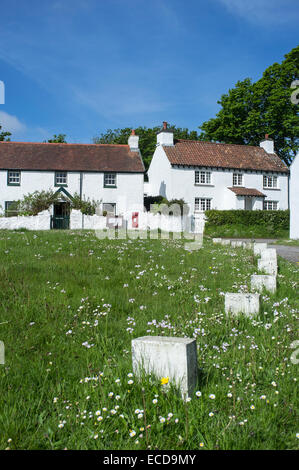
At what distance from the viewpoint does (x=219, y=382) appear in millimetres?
3068

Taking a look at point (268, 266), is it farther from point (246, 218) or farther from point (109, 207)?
point (109, 207)

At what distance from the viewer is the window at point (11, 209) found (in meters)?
32.4

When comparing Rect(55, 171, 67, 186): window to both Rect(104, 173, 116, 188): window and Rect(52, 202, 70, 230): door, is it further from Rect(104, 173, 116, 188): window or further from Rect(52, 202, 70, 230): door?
Rect(104, 173, 116, 188): window

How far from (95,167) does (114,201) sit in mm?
3614

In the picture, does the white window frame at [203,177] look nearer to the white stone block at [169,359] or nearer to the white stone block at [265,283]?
the white stone block at [265,283]

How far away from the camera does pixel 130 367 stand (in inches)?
129

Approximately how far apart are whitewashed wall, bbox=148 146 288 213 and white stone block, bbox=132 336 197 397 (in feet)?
109

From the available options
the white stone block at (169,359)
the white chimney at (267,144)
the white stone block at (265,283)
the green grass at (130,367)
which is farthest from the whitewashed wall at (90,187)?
the white stone block at (169,359)

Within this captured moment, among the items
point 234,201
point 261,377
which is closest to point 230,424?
point 261,377

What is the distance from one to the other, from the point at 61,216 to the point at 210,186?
15.0 meters

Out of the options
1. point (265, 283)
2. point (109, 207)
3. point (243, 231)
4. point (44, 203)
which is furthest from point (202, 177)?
point (265, 283)

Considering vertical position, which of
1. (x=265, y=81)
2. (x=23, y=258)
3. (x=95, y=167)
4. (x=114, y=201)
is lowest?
(x=23, y=258)

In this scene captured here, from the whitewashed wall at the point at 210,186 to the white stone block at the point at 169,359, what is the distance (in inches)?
1313
